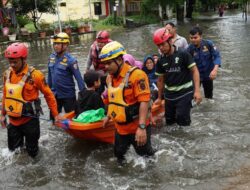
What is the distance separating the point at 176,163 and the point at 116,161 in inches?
34.2

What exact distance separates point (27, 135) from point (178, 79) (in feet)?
7.71

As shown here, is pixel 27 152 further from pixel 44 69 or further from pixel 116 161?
pixel 44 69

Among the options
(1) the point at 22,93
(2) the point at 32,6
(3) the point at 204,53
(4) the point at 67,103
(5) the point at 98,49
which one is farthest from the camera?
(2) the point at 32,6

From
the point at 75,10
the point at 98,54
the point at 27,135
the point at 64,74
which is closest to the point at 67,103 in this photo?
the point at 64,74

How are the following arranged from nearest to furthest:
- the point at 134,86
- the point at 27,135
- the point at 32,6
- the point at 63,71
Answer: the point at 134,86
the point at 27,135
the point at 63,71
the point at 32,6

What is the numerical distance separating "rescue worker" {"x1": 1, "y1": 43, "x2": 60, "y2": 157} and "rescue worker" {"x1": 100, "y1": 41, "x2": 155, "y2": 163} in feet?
3.78

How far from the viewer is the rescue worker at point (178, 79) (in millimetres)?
5883

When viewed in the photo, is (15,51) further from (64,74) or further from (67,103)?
(67,103)

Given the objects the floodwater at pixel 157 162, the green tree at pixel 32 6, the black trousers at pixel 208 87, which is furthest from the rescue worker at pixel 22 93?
the green tree at pixel 32 6

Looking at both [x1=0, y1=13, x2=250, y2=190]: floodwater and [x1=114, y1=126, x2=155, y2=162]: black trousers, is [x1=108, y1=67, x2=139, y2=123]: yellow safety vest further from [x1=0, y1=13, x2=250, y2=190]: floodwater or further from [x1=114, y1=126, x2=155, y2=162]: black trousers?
[x1=0, y1=13, x2=250, y2=190]: floodwater

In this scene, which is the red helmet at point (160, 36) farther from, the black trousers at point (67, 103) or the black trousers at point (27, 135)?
the black trousers at point (67, 103)

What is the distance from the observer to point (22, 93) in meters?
5.32

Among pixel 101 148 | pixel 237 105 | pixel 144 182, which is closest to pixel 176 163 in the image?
pixel 144 182

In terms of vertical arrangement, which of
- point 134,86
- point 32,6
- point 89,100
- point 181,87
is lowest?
point 89,100
